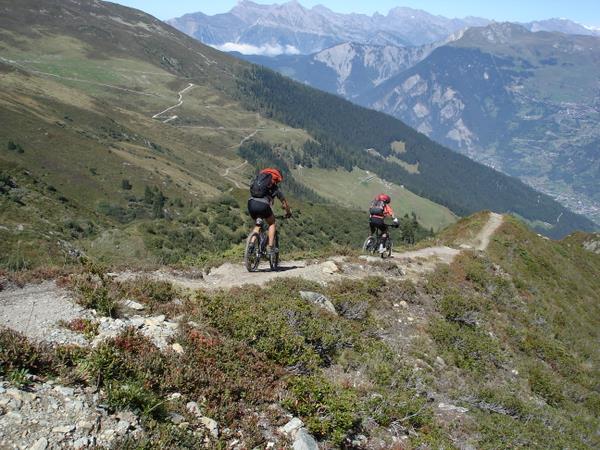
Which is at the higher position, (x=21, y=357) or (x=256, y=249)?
(x=21, y=357)

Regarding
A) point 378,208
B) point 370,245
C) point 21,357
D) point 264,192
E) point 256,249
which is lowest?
point 370,245

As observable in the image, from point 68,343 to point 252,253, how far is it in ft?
31.3

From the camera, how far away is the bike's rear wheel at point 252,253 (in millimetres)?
16728

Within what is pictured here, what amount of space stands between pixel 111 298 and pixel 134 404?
3.99 metres

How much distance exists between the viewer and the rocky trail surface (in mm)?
5840

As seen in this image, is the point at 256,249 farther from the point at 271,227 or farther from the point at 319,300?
the point at 319,300

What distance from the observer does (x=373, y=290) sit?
17656 mm

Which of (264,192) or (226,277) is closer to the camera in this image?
(264,192)

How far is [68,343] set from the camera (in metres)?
7.89

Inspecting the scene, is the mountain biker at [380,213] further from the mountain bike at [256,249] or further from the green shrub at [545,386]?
the green shrub at [545,386]

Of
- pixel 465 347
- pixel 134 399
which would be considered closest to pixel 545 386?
pixel 465 347

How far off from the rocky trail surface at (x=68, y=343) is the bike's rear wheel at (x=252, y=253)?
1.22 feet

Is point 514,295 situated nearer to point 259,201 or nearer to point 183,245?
point 259,201

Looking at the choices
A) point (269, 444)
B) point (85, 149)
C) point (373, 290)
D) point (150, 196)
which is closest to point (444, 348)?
point (373, 290)
